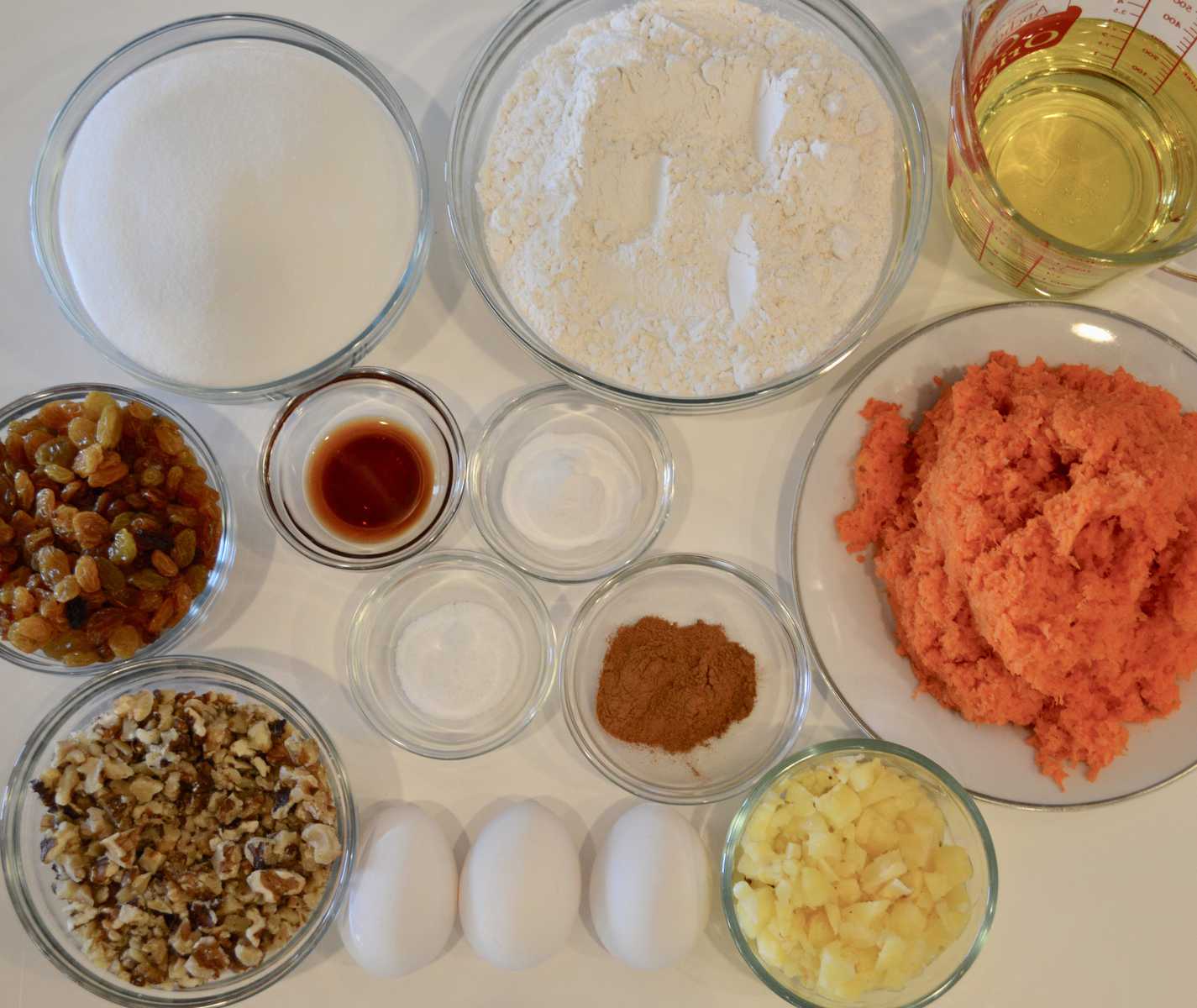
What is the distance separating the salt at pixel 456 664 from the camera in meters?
1.54

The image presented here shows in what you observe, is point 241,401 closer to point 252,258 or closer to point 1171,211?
point 252,258

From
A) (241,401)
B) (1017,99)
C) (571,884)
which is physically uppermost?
(1017,99)

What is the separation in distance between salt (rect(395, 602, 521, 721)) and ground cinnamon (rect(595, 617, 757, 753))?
180 millimetres

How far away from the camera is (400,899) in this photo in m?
1.38

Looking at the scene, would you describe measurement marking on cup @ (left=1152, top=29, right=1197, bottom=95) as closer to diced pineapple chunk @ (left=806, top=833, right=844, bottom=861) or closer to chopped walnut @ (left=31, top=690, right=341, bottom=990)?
diced pineapple chunk @ (left=806, top=833, right=844, bottom=861)

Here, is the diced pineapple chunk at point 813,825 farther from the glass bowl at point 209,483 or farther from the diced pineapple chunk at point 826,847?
the glass bowl at point 209,483

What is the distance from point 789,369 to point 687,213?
282mm

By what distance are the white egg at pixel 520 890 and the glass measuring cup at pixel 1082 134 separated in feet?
3.85

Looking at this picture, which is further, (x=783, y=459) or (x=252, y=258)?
(x=783, y=459)

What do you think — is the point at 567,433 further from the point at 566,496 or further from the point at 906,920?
the point at 906,920

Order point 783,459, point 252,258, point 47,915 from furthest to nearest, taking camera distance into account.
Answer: point 783,459 < point 47,915 < point 252,258

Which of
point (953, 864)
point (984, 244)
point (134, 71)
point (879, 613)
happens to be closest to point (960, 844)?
point (953, 864)

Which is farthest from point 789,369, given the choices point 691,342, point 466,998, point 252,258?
point 466,998

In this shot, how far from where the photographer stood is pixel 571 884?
4.67ft
